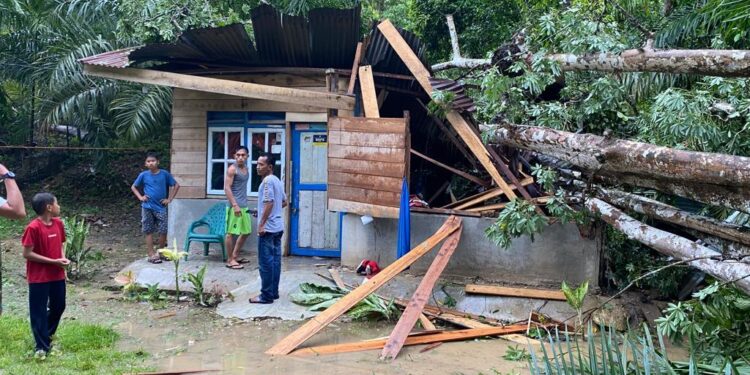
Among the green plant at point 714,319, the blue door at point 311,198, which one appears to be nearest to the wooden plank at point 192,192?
the blue door at point 311,198

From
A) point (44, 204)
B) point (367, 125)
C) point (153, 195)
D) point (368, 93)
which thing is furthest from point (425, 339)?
point (153, 195)

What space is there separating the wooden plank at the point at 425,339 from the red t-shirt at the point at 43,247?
217cm

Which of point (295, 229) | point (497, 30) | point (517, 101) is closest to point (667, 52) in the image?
point (517, 101)

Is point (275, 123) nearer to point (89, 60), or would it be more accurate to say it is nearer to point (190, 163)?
point (190, 163)

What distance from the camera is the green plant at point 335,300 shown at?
669cm

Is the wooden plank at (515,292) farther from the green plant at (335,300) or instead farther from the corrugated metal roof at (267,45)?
the corrugated metal roof at (267,45)

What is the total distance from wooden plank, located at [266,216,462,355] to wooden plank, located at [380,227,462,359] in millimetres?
121

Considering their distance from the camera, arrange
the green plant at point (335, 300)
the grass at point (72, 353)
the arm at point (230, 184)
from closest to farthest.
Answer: the grass at point (72, 353) → the green plant at point (335, 300) → the arm at point (230, 184)

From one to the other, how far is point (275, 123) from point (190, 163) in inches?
58.1

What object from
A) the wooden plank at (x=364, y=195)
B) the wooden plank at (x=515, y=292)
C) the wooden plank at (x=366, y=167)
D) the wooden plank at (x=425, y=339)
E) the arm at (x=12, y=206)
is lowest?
the wooden plank at (x=425, y=339)

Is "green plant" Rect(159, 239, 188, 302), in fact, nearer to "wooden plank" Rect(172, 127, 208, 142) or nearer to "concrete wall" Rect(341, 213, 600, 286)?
"concrete wall" Rect(341, 213, 600, 286)

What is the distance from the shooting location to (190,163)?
9852 mm

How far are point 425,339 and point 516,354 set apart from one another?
0.86 metres

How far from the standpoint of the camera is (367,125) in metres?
8.07
